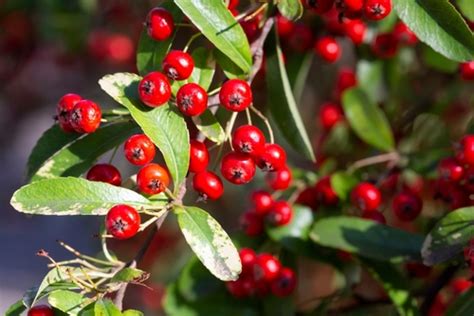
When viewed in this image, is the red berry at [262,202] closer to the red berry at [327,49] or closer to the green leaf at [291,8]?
the red berry at [327,49]

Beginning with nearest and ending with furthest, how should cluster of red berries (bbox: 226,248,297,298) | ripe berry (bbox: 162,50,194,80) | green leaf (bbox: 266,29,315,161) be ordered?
ripe berry (bbox: 162,50,194,80) → green leaf (bbox: 266,29,315,161) → cluster of red berries (bbox: 226,248,297,298)

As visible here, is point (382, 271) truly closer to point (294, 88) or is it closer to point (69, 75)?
point (294, 88)

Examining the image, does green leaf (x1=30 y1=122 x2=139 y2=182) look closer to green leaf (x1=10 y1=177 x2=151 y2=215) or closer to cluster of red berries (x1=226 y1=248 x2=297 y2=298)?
green leaf (x1=10 y1=177 x2=151 y2=215)

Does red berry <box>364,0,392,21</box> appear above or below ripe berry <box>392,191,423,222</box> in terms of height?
above

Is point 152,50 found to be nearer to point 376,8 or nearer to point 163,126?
point 163,126

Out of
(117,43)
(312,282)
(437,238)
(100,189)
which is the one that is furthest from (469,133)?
(117,43)

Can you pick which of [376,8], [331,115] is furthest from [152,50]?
[331,115]

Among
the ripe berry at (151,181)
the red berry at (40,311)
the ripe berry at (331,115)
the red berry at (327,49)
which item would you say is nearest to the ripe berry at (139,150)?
the ripe berry at (151,181)

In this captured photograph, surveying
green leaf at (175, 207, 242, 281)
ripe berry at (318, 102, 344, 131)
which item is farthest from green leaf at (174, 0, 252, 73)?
ripe berry at (318, 102, 344, 131)
